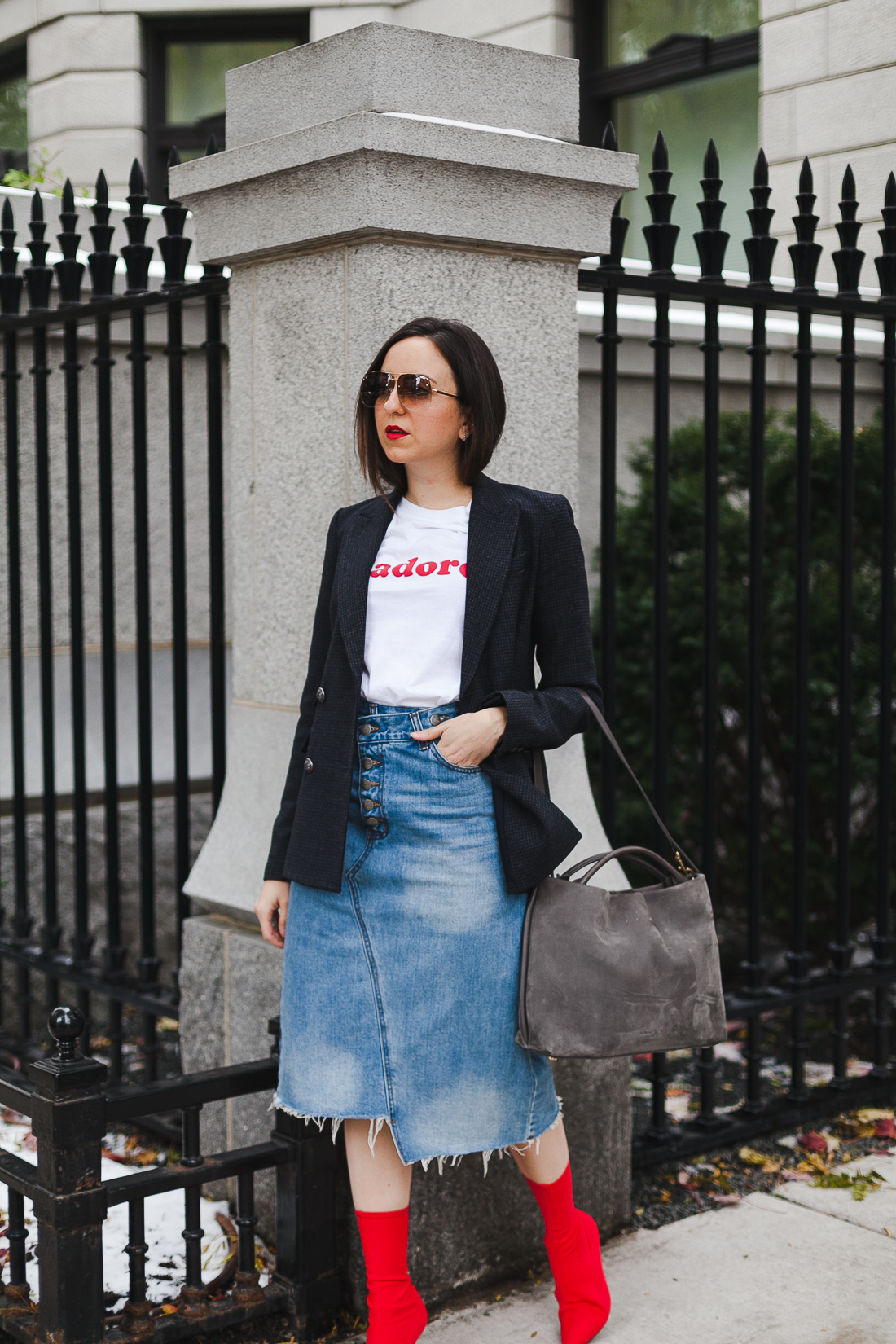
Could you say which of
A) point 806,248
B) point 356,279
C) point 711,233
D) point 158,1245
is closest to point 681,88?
point 806,248

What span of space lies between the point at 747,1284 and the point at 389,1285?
39.7 inches

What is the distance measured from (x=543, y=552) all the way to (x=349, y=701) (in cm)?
48

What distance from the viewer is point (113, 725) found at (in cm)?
405

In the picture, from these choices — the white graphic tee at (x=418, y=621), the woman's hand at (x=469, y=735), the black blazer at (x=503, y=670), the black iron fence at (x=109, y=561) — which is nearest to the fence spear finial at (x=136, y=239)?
the black iron fence at (x=109, y=561)

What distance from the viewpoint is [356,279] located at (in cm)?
291

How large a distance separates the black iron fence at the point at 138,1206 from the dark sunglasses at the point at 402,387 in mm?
1337

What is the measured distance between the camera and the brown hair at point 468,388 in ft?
8.27

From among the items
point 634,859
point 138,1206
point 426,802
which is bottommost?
point 138,1206

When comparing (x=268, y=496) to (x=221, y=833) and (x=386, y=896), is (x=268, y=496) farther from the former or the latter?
(x=386, y=896)

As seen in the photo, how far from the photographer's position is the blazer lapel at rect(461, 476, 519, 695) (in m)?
2.51

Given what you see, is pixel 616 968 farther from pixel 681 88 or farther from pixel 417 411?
pixel 681 88

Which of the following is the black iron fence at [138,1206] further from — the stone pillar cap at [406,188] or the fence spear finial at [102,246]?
the fence spear finial at [102,246]

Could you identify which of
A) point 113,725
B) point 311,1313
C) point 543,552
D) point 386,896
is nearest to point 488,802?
point 386,896

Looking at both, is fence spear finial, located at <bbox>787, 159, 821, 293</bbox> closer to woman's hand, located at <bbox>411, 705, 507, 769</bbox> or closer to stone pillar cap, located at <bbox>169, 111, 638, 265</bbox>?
stone pillar cap, located at <bbox>169, 111, 638, 265</bbox>
